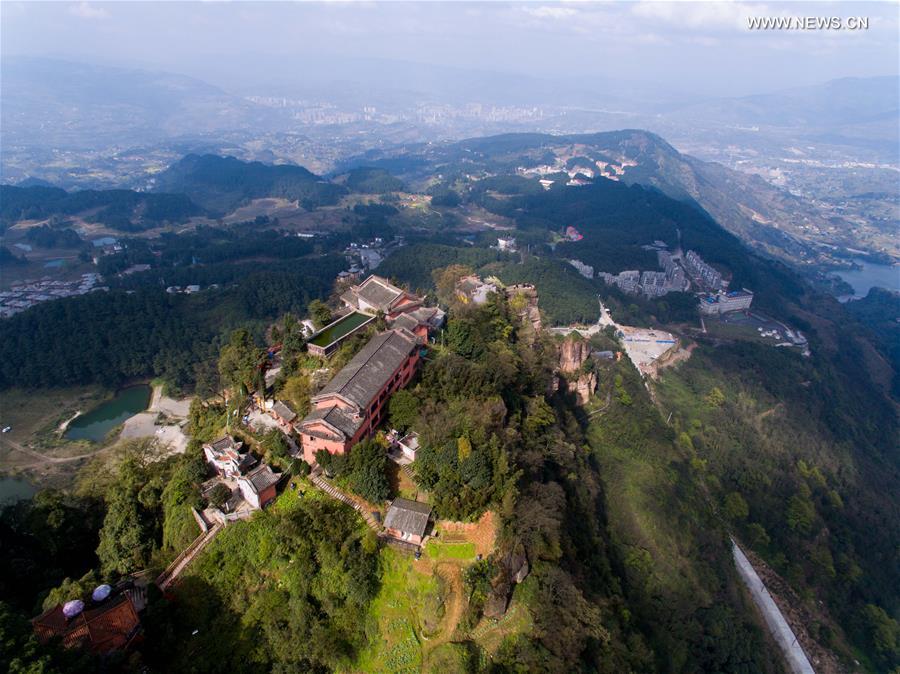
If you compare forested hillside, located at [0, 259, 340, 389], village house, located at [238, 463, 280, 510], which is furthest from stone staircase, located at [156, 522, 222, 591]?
forested hillside, located at [0, 259, 340, 389]

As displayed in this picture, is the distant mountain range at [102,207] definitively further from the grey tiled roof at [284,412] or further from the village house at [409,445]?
the village house at [409,445]

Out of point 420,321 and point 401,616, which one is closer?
point 401,616

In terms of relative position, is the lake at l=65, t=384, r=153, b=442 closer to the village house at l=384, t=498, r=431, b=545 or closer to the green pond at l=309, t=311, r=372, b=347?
the green pond at l=309, t=311, r=372, b=347

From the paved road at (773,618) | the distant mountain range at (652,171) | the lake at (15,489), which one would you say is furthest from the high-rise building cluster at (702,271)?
the lake at (15,489)

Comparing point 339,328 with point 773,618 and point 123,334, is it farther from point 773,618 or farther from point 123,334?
point 123,334

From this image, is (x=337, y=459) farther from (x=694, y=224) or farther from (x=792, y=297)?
(x=694, y=224)

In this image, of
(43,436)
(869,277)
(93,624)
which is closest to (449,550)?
(93,624)
